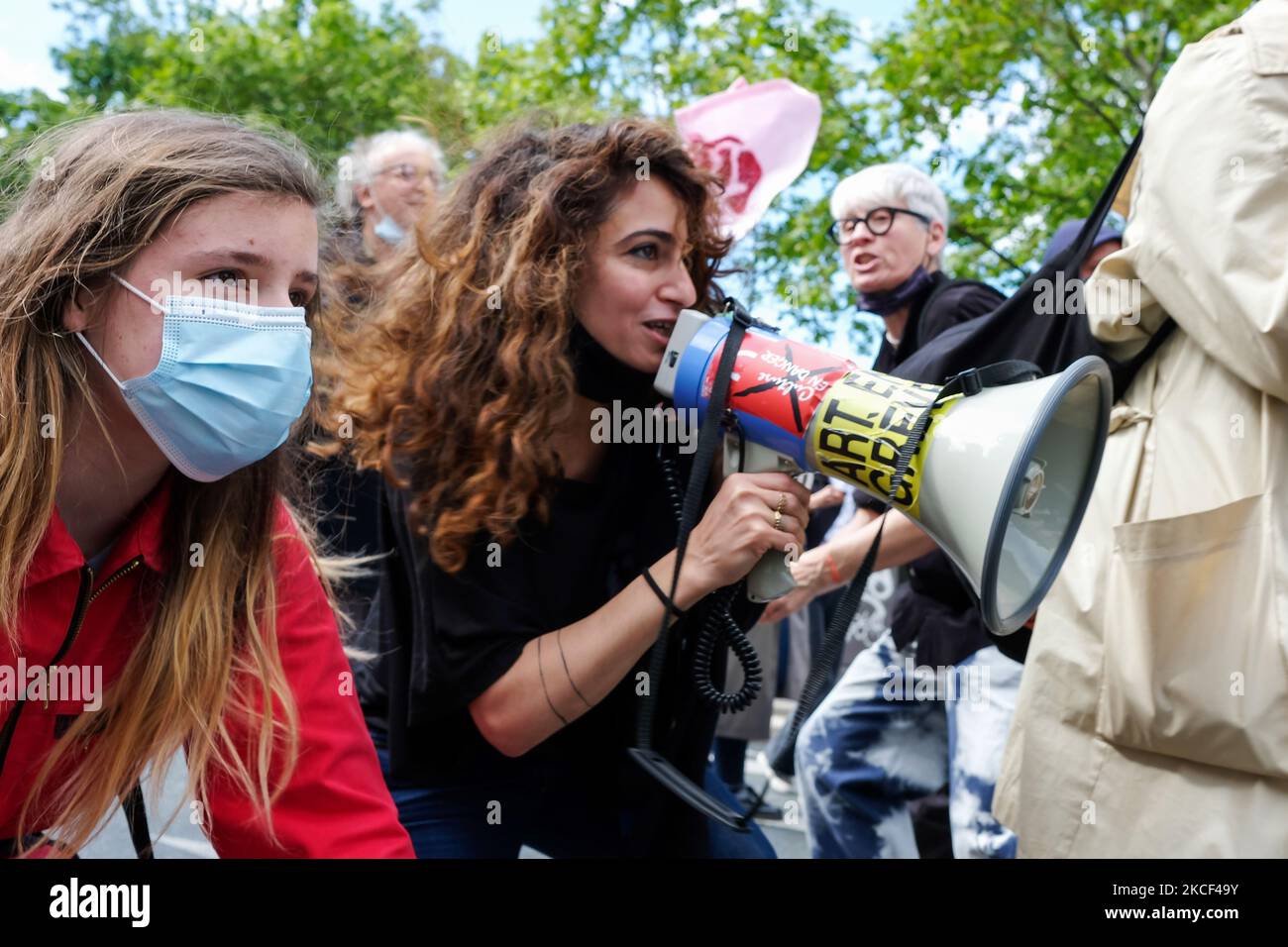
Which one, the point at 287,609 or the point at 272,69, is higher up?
the point at 272,69

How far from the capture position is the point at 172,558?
6.90 feet

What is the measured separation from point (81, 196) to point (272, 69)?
24537mm

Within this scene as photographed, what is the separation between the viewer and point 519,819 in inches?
105

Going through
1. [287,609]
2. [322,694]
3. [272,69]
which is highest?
[272,69]

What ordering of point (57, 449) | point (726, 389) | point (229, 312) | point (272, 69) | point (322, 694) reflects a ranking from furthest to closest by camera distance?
point (272, 69) → point (726, 389) → point (322, 694) → point (229, 312) → point (57, 449)

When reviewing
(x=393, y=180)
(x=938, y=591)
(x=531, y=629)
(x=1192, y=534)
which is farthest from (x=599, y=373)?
(x=393, y=180)

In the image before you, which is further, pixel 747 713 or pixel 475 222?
pixel 747 713

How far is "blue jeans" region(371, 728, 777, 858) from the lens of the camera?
2598mm

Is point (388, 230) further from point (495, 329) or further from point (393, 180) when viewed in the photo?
point (495, 329)

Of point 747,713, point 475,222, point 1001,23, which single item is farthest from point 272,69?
point 475,222

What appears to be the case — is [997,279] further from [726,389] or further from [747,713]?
[726,389]

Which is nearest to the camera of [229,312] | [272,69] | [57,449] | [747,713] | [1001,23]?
[57,449]

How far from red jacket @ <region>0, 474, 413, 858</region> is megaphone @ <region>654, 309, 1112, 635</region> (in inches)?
29.9

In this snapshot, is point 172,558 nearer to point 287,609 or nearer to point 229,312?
point 287,609
